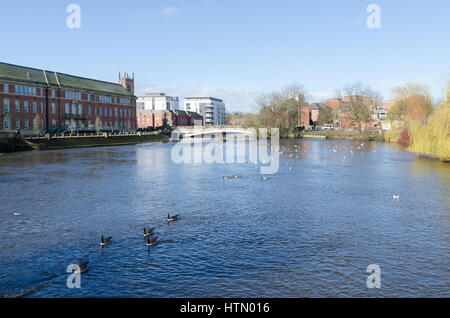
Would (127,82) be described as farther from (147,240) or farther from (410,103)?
(147,240)

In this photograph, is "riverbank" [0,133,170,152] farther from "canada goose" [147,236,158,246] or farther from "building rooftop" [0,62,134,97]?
"canada goose" [147,236,158,246]

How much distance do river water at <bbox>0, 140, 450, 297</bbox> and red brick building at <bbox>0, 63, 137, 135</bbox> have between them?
54393 mm

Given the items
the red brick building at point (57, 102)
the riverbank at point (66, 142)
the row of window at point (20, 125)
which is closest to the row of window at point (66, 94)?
the red brick building at point (57, 102)

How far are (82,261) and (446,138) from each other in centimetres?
4472

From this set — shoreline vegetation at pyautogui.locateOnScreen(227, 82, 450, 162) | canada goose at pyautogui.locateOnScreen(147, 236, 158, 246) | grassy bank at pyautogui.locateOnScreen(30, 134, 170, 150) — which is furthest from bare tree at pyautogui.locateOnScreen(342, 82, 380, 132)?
canada goose at pyautogui.locateOnScreen(147, 236, 158, 246)

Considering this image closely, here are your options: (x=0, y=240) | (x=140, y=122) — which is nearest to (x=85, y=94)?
(x=140, y=122)

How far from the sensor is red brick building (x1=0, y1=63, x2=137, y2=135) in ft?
276

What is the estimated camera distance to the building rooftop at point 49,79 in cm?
8531

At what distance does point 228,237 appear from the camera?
18594 millimetres

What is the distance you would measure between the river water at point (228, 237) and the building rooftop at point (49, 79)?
57.4 meters

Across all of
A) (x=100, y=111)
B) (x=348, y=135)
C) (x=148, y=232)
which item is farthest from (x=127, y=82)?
(x=148, y=232)

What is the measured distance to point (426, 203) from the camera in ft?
85.3

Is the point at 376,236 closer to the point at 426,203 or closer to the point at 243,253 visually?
the point at 243,253
